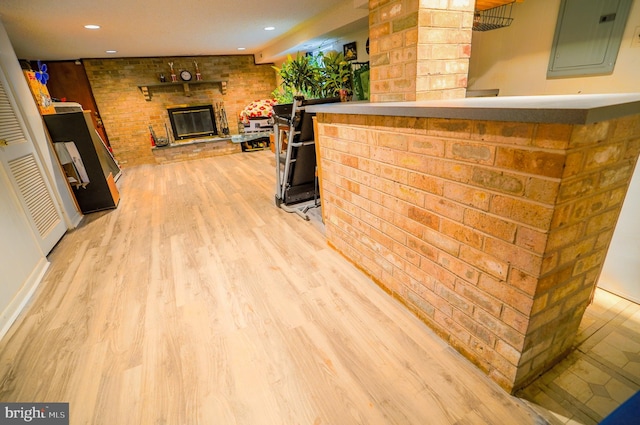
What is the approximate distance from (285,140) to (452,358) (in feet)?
8.71

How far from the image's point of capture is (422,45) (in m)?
1.52

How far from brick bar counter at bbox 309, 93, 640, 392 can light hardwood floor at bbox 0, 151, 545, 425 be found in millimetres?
222

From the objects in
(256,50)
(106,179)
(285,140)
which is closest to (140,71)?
(256,50)

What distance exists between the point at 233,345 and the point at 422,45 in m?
1.88

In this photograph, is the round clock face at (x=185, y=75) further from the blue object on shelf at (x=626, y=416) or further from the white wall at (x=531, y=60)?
the blue object on shelf at (x=626, y=416)

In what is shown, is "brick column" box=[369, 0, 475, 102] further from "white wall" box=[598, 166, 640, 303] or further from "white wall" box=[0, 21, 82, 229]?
"white wall" box=[0, 21, 82, 229]

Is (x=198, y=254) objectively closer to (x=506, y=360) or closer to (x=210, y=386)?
(x=210, y=386)

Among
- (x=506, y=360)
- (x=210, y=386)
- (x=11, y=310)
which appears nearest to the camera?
(x=506, y=360)

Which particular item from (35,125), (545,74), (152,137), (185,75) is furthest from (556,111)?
(185,75)

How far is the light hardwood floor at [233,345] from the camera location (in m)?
1.15

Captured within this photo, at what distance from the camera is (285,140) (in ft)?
10.7

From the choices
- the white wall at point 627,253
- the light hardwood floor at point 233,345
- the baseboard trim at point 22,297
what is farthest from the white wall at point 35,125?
the white wall at point 627,253

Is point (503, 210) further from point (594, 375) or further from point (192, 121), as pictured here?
point (192, 121)

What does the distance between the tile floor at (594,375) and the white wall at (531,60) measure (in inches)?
53.0
